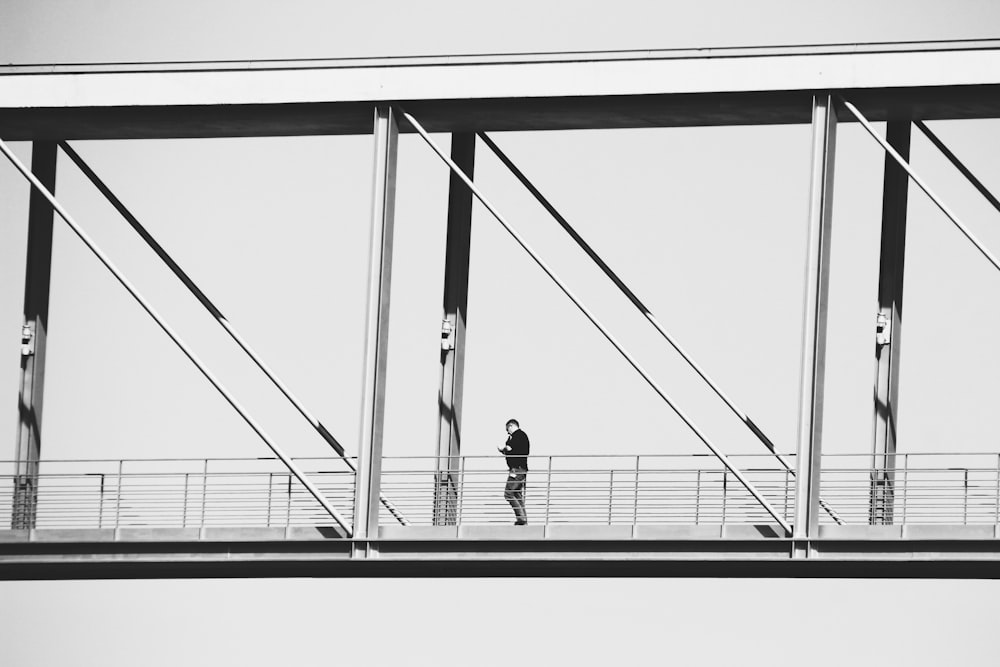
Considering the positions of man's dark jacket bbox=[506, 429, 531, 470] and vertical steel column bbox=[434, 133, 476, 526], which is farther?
vertical steel column bbox=[434, 133, 476, 526]

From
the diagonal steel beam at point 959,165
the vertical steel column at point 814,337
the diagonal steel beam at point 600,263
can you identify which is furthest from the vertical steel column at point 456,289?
the diagonal steel beam at point 959,165

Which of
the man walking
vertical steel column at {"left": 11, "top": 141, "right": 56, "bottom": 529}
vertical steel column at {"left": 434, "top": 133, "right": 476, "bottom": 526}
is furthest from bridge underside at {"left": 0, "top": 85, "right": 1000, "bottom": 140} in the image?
the man walking

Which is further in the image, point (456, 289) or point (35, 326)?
point (35, 326)

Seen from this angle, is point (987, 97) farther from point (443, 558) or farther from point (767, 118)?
point (443, 558)

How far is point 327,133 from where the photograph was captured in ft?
92.2

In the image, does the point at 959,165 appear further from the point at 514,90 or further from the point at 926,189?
the point at 514,90

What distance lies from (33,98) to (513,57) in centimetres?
629

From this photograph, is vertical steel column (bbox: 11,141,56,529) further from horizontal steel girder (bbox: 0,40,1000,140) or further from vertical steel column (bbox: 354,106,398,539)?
vertical steel column (bbox: 354,106,398,539)

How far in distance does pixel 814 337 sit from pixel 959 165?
399 centimetres

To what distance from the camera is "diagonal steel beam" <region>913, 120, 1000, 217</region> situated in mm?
27047

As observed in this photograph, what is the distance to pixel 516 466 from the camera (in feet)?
89.4

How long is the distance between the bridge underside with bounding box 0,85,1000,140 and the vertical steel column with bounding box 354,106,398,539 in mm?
1216

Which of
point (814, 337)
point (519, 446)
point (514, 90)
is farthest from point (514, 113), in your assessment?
point (814, 337)

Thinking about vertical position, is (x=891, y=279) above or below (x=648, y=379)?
above
